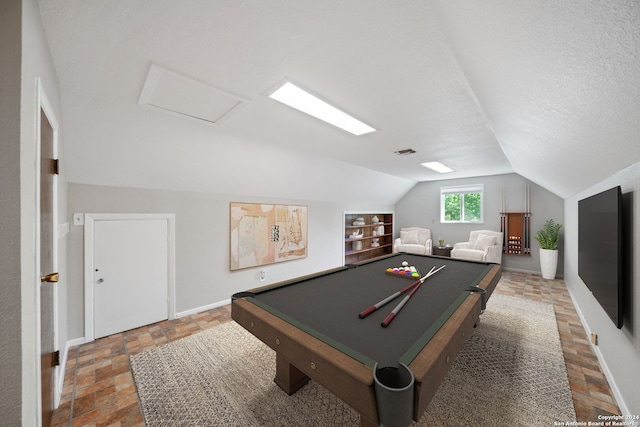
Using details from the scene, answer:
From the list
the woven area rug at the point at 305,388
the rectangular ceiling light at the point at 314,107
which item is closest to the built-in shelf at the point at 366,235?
the rectangular ceiling light at the point at 314,107

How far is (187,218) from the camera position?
3480 millimetres

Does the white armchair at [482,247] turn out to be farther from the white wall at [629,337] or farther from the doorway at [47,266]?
the doorway at [47,266]

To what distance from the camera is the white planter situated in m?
5.13

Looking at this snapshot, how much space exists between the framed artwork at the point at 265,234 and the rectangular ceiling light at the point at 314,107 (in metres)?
2.20

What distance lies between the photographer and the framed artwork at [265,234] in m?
3.96

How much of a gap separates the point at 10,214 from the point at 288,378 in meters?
1.89

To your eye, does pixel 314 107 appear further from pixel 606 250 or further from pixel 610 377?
pixel 610 377

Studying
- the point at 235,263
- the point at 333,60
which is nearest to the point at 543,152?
the point at 333,60

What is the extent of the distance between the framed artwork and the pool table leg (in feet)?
7.25

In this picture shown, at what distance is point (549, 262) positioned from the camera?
5160mm

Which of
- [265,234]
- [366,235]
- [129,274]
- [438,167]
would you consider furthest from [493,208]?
[129,274]

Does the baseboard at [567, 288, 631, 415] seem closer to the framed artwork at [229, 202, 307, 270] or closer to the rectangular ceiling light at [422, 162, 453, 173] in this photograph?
the rectangular ceiling light at [422, 162, 453, 173]

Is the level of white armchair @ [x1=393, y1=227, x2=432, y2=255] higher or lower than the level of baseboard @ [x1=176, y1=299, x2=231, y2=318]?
higher

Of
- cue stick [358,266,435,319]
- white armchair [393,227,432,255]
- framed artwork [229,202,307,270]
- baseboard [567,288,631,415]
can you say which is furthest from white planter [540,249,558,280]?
framed artwork [229,202,307,270]
